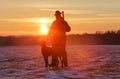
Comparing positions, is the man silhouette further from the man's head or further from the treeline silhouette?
the treeline silhouette

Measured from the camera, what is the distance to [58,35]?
63.6 ft

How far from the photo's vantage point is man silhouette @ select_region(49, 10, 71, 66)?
19.3m

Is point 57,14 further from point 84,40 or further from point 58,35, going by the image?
point 84,40

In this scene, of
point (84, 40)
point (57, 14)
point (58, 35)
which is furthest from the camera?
point (84, 40)

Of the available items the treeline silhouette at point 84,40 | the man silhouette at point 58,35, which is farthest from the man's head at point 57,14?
the treeline silhouette at point 84,40

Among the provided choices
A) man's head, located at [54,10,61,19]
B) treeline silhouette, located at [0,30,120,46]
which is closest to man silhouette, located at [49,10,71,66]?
man's head, located at [54,10,61,19]

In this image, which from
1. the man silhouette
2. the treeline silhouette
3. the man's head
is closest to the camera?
the man's head

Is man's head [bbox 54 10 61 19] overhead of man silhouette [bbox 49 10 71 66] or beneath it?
overhead

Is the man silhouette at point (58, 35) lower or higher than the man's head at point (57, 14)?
lower

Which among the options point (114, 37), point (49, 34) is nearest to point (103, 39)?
point (114, 37)

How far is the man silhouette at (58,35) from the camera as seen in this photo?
19281 mm

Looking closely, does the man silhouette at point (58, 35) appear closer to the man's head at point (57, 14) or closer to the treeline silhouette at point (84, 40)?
the man's head at point (57, 14)

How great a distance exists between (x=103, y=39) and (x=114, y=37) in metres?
1.70

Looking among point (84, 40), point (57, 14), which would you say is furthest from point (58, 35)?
point (84, 40)
